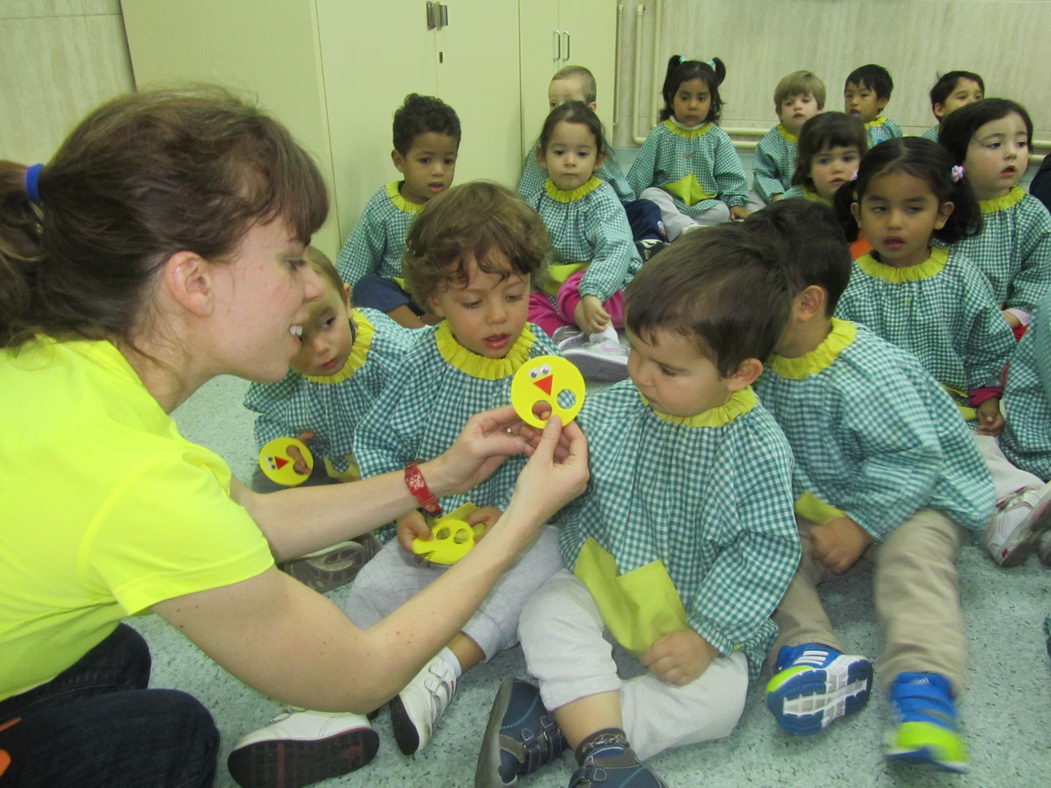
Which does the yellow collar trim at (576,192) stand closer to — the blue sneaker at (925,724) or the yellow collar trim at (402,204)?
the yellow collar trim at (402,204)

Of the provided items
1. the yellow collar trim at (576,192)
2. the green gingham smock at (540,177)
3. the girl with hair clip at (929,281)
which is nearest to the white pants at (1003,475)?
the girl with hair clip at (929,281)

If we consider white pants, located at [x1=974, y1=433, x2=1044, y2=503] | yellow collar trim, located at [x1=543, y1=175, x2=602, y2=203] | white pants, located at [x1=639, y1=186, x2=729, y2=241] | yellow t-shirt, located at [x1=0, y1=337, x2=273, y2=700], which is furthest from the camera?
white pants, located at [x1=639, y1=186, x2=729, y2=241]

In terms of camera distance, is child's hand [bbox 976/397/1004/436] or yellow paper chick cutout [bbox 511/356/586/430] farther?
child's hand [bbox 976/397/1004/436]

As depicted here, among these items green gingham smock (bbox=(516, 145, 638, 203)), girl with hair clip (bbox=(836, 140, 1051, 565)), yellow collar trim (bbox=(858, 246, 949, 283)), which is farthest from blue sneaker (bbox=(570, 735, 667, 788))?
green gingham smock (bbox=(516, 145, 638, 203))

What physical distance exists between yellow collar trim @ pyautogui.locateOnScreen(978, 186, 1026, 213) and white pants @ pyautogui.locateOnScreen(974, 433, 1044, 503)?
81 centimetres

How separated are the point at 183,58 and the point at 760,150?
266 centimetres

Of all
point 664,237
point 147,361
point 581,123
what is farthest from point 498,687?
point 664,237

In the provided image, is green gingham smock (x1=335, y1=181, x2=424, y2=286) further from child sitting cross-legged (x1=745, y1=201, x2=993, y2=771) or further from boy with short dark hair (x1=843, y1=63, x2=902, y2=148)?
boy with short dark hair (x1=843, y1=63, x2=902, y2=148)

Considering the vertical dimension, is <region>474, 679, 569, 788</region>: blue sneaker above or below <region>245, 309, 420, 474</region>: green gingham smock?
below

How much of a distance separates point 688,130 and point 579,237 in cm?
130

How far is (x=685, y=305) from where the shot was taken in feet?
3.72

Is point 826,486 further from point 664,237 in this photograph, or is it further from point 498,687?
Result: point 664,237

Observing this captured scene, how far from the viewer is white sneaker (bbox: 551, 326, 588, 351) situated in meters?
2.47

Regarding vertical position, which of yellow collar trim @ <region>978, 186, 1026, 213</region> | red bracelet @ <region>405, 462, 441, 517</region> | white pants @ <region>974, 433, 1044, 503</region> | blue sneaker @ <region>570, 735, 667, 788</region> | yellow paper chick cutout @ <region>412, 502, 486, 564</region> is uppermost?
yellow collar trim @ <region>978, 186, 1026, 213</region>
